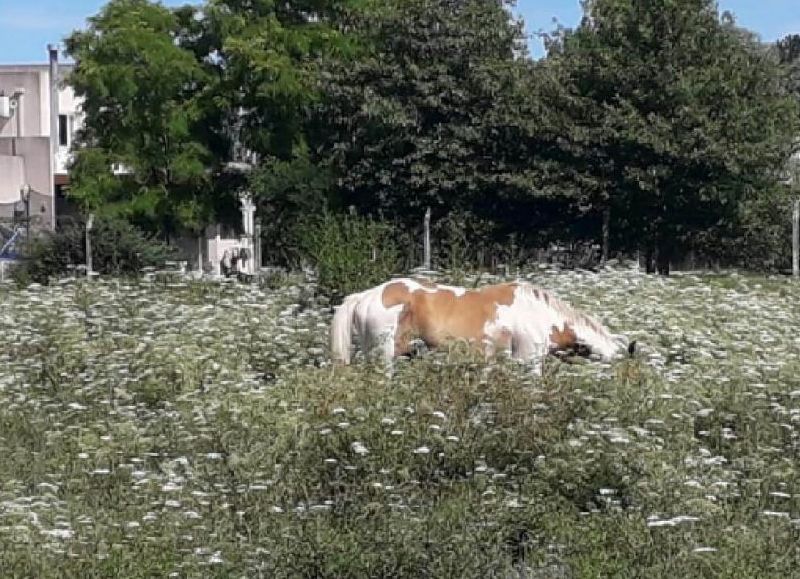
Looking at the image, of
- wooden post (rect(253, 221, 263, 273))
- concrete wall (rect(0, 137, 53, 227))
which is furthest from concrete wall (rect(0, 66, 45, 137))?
wooden post (rect(253, 221, 263, 273))

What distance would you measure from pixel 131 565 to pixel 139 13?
2893cm

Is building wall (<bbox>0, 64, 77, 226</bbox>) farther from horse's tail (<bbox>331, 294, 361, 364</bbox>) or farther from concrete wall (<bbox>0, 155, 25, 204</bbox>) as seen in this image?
horse's tail (<bbox>331, 294, 361, 364</bbox>)

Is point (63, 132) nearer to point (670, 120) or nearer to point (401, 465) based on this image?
point (670, 120)

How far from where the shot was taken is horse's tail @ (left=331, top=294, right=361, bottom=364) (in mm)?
11766

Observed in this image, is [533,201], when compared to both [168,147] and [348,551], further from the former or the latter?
[348,551]

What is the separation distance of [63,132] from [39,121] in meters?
1.16

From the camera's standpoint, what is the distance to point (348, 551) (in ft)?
19.9

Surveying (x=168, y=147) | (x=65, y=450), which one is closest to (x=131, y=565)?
(x=65, y=450)

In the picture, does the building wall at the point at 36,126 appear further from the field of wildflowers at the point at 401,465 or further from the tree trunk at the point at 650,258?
the field of wildflowers at the point at 401,465

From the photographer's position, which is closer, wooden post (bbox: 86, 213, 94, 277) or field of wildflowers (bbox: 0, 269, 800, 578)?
field of wildflowers (bbox: 0, 269, 800, 578)

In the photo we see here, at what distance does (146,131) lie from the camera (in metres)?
32.6

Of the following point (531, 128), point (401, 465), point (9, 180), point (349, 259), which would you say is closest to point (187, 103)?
point (9, 180)

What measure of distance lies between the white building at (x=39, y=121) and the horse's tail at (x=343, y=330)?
4026 centimetres

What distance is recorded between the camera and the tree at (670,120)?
81.7 feet
